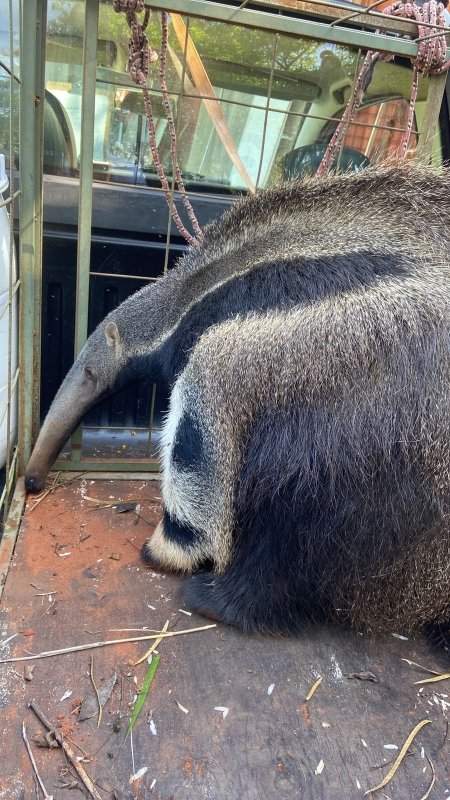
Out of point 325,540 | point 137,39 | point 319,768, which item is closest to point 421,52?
point 137,39

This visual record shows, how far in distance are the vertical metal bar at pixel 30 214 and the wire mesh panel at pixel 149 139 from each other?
274 millimetres

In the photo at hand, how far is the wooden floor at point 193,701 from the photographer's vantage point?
1.78 metres

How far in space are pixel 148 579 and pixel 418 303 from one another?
168 cm

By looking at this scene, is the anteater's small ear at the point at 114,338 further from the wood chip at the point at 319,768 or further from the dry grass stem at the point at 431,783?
the dry grass stem at the point at 431,783

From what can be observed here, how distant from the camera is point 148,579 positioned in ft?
8.85

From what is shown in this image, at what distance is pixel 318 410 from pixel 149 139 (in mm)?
2293

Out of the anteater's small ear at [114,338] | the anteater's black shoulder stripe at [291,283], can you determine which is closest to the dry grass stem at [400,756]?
the anteater's black shoulder stripe at [291,283]

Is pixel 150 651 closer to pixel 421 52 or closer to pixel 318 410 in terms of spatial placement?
pixel 318 410

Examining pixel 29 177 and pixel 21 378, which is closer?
pixel 29 177

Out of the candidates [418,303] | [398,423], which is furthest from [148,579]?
[418,303]

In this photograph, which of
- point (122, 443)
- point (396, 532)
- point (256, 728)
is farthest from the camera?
point (122, 443)

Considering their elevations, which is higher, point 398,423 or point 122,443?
point 398,423

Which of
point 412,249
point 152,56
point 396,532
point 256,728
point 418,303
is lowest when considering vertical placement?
point 256,728

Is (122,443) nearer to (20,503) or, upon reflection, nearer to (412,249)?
(20,503)
